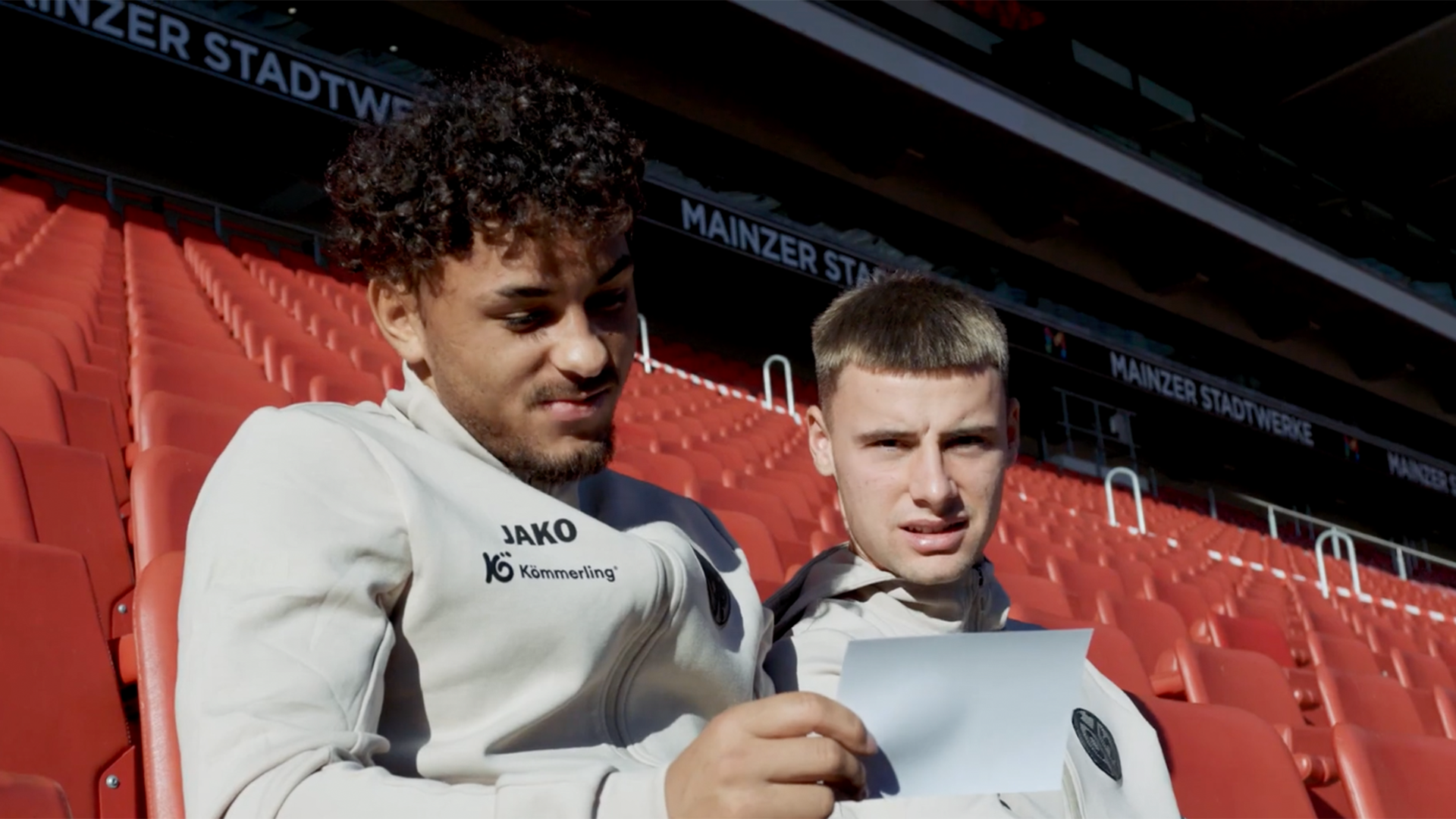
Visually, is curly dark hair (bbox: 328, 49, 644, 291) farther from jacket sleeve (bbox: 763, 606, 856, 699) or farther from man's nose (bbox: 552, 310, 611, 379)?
jacket sleeve (bbox: 763, 606, 856, 699)

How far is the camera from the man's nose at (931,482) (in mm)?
1191

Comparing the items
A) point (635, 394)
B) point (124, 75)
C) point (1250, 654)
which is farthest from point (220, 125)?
point (1250, 654)

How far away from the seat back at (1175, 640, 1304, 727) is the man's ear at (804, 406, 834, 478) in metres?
0.84

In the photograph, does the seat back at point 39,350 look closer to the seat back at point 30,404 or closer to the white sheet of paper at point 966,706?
the seat back at point 30,404

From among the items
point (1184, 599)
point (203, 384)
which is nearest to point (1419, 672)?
point (1184, 599)

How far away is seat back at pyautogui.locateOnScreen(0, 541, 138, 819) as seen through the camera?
871mm

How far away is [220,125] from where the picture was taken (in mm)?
6914

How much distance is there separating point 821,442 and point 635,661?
21.7 inches

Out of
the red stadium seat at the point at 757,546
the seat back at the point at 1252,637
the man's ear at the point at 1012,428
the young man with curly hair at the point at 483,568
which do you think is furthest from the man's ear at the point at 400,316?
the seat back at the point at 1252,637

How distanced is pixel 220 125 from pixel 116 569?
6284mm

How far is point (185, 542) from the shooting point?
107 centimetres

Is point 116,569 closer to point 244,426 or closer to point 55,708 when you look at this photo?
point 55,708

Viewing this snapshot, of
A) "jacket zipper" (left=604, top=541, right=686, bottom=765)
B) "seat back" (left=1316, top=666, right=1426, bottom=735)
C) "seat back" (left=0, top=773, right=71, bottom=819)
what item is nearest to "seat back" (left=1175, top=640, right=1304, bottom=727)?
"seat back" (left=1316, top=666, right=1426, bottom=735)

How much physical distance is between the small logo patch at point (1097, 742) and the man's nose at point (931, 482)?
0.22 m
